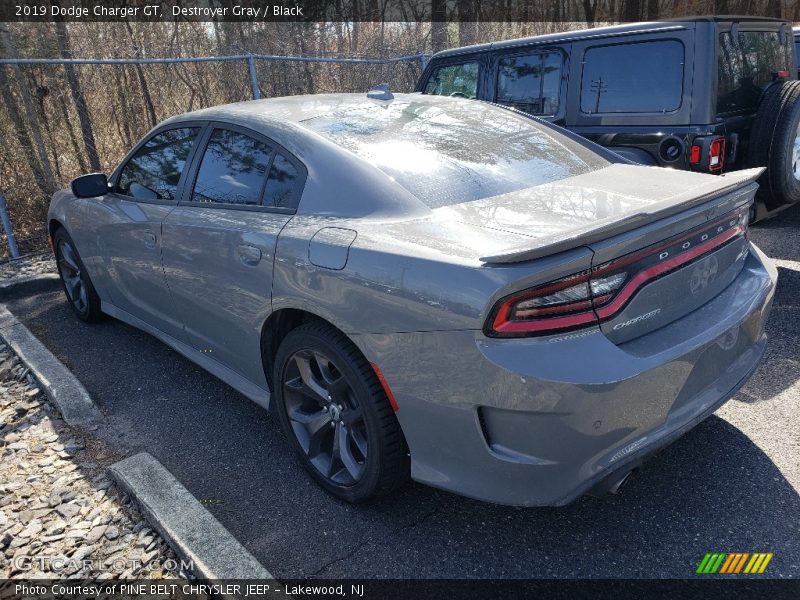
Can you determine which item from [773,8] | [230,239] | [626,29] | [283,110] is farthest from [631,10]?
[230,239]

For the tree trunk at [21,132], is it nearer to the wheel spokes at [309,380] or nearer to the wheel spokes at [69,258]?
the wheel spokes at [69,258]

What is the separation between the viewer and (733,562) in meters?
2.20

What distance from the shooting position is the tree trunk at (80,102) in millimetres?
7785

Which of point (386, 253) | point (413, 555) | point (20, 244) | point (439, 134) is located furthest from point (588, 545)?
point (20, 244)

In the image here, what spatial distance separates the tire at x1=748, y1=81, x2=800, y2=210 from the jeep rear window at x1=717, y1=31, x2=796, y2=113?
228 millimetres

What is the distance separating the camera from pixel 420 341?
208 cm

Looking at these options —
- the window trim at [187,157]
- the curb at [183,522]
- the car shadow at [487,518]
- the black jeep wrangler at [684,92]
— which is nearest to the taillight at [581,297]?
the car shadow at [487,518]

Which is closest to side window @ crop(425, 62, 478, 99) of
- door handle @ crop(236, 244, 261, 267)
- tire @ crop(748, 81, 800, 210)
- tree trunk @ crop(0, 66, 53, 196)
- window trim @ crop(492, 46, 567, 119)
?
window trim @ crop(492, 46, 567, 119)

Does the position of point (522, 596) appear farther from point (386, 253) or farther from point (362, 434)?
point (386, 253)

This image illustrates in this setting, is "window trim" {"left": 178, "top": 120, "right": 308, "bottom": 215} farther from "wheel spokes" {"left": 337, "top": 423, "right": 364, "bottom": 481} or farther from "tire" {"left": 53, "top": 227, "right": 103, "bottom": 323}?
"tire" {"left": 53, "top": 227, "right": 103, "bottom": 323}

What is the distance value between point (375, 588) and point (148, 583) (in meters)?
0.84

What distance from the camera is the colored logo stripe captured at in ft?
7.13

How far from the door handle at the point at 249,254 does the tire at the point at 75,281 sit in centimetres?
238

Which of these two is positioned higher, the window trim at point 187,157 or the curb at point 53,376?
the window trim at point 187,157
